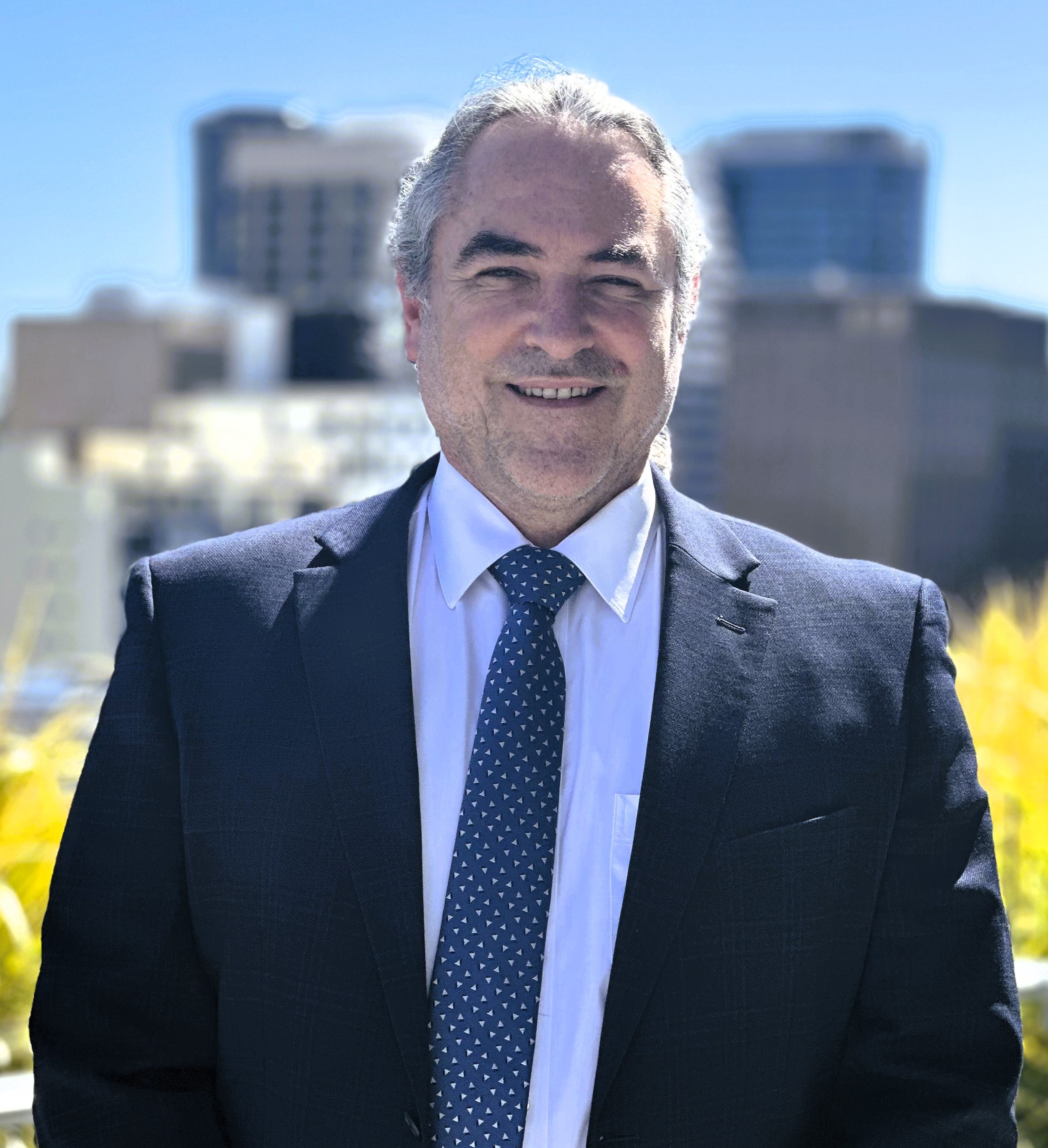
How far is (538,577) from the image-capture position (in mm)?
1541

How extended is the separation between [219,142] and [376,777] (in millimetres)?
93180

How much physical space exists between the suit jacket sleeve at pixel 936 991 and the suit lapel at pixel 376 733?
0.47 meters

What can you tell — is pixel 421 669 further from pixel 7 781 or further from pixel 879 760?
pixel 7 781

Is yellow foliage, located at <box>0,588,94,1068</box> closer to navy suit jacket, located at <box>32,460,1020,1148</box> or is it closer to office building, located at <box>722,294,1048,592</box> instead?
navy suit jacket, located at <box>32,460,1020,1148</box>

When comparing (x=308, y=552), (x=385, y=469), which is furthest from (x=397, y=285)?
(x=385, y=469)

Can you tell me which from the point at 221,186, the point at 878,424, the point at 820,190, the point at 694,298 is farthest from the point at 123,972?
the point at 820,190

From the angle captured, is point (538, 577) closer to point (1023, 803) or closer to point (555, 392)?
point (555, 392)

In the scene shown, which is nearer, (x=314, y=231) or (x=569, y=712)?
(x=569, y=712)

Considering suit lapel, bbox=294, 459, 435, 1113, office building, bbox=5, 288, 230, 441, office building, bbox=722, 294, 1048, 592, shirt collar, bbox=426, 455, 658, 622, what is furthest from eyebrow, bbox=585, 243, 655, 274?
office building, bbox=5, 288, 230, 441

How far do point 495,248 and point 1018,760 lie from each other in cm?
235

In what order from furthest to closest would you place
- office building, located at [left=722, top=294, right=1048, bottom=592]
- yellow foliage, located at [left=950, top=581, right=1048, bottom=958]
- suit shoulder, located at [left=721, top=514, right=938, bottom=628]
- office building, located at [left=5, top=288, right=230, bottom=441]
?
1. office building, located at [left=5, top=288, right=230, bottom=441]
2. office building, located at [left=722, top=294, right=1048, bottom=592]
3. yellow foliage, located at [left=950, top=581, right=1048, bottom=958]
4. suit shoulder, located at [left=721, top=514, right=938, bottom=628]

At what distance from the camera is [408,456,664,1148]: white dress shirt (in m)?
1.41

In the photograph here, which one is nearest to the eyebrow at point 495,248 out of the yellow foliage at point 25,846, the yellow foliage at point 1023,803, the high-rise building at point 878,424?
the yellow foliage at point 25,846

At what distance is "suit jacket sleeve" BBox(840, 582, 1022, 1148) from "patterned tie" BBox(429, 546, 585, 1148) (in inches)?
14.4
